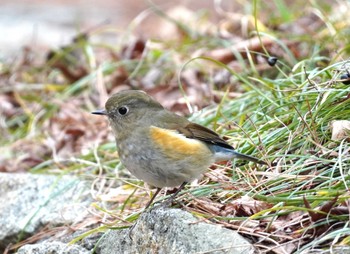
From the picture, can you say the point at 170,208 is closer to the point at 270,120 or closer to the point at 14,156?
the point at 270,120

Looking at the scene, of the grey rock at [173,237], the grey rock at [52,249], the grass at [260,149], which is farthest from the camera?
the grey rock at [52,249]

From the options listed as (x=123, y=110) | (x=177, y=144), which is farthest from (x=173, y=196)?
(x=123, y=110)

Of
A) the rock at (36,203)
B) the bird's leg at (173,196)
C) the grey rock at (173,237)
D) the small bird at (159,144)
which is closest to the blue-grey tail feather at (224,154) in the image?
the small bird at (159,144)

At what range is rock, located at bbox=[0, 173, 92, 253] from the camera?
4.85m

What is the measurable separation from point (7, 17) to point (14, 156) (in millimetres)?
6181

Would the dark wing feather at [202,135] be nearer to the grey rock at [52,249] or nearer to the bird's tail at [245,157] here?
the bird's tail at [245,157]

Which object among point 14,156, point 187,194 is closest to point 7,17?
point 14,156

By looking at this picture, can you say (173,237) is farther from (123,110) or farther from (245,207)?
(123,110)

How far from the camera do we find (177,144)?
3.97m

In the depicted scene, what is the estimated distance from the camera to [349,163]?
12.4 ft

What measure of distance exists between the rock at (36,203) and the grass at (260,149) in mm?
138

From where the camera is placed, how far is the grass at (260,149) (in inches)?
138

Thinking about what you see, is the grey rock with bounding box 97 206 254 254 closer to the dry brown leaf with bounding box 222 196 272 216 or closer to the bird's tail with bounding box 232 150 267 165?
the dry brown leaf with bounding box 222 196 272 216

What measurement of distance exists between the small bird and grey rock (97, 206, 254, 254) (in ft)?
0.70
